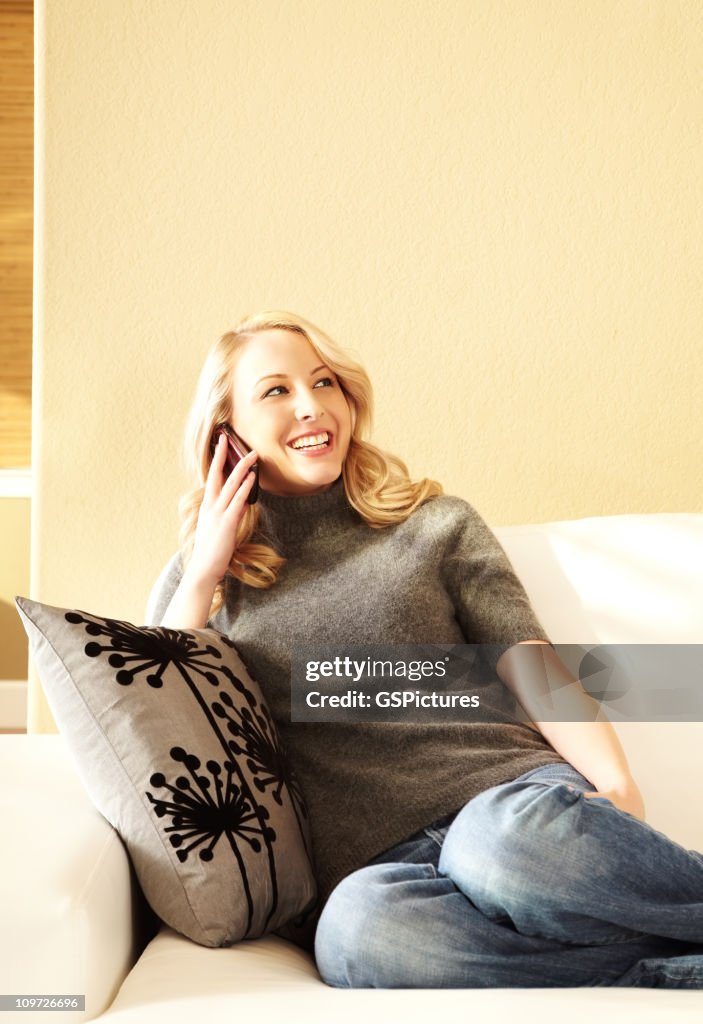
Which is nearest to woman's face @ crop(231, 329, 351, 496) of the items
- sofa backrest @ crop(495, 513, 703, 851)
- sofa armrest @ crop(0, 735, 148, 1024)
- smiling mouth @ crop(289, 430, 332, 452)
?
smiling mouth @ crop(289, 430, 332, 452)

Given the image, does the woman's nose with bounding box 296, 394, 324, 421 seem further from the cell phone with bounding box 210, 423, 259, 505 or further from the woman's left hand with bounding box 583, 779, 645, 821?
the woman's left hand with bounding box 583, 779, 645, 821

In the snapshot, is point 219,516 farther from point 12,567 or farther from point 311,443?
point 12,567

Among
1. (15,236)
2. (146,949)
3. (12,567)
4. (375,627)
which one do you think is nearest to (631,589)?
(375,627)

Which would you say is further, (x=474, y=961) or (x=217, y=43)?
(x=217, y=43)

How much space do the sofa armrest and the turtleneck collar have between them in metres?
0.50

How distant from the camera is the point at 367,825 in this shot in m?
1.29

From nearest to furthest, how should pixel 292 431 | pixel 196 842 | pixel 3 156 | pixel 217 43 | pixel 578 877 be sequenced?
pixel 578 877 < pixel 196 842 < pixel 292 431 < pixel 217 43 < pixel 3 156

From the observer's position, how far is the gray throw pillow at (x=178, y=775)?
114 centimetres

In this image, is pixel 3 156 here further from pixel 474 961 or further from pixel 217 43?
pixel 474 961

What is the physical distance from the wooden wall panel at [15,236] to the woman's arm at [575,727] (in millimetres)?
2904

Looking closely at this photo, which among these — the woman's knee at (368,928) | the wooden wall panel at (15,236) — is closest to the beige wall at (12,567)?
the wooden wall panel at (15,236)

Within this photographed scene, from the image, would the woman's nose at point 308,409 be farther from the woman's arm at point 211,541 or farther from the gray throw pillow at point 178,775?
the gray throw pillow at point 178,775

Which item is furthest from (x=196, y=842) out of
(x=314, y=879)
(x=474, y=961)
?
(x=474, y=961)

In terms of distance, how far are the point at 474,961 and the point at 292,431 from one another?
0.81 metres
